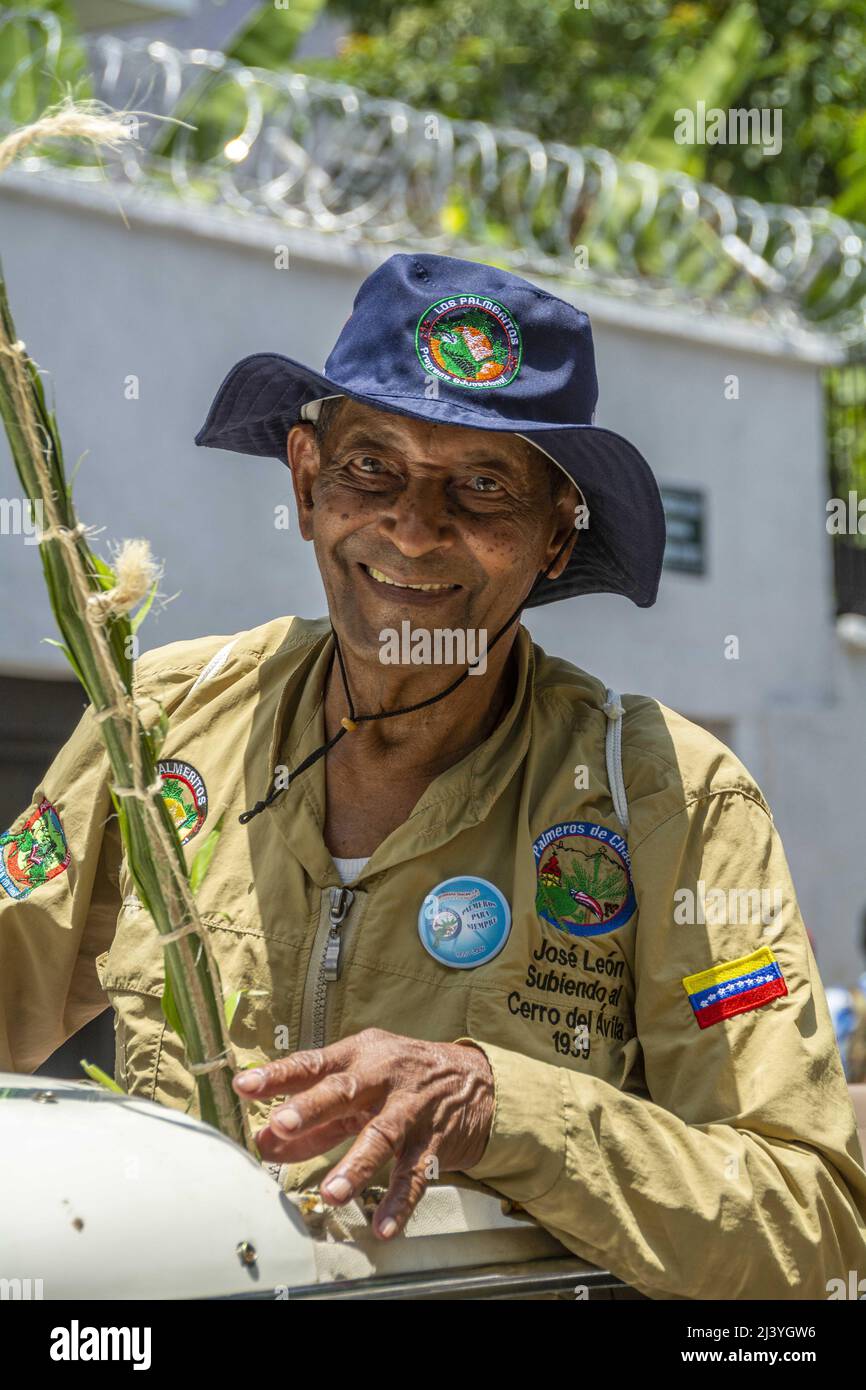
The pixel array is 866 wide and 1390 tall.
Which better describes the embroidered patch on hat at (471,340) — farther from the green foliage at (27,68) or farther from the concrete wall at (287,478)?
the concrete wall at (287,478)

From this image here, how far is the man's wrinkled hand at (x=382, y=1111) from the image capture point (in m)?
1.80

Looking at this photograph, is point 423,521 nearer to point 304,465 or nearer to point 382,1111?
point 304,465

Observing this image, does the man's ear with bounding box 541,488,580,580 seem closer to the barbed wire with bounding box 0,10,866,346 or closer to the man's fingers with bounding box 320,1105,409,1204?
the man's fingers with bounding box 320,1105,409,1204

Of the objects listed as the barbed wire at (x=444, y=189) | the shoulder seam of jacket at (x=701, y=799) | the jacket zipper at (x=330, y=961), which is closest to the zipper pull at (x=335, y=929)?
the jacket zipper at (x=330, y=961)

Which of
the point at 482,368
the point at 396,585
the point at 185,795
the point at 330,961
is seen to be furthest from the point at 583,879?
the point at 482,368

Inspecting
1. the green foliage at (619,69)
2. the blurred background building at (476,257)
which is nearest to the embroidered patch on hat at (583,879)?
the blurred background building at (476,257)

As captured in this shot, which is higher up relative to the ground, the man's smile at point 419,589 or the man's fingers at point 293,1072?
the man's smile at point 419,589

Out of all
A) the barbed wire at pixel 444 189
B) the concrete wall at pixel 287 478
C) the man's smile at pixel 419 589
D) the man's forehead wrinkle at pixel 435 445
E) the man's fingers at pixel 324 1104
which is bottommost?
the man's fingers at pixel 324 1104

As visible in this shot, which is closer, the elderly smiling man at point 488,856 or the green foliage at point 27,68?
the elderly smiling man at point 488,856

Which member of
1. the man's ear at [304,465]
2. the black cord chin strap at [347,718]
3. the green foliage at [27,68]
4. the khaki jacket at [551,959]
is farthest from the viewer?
the green foliage at [27,68]

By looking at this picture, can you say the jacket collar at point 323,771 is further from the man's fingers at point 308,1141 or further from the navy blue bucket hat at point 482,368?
the man's fingers at point 308,1141

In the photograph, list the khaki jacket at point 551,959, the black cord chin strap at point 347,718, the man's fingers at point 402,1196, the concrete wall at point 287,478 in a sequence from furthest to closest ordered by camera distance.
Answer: the concrete wall at point 287,478 < the black cord chin strap at point 347,718 < the khaki jacket at point 551,959 < the man's fingers at point 402,1196

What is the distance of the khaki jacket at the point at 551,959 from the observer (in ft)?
6.79

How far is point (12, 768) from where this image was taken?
7.48 m
